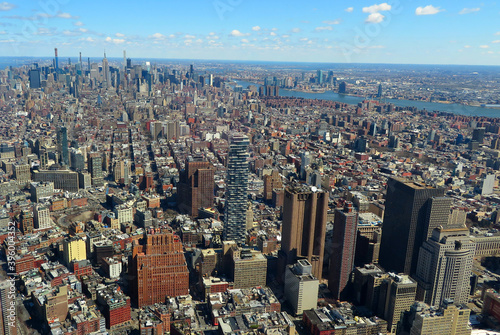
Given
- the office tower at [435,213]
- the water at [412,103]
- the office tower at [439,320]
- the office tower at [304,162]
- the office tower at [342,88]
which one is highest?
the office tower at [342,88]

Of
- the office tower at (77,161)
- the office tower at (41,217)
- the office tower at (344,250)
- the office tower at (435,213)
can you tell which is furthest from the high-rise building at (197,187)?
the office tower at (435,213)

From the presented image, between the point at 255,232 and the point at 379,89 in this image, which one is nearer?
the point at 255,232

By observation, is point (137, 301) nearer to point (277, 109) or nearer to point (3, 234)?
point (3, 234)

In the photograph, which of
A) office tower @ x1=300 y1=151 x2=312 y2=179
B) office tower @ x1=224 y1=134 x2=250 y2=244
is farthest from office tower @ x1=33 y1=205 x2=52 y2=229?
office tower @ x1=300 y1=151 x2=312 y2=179

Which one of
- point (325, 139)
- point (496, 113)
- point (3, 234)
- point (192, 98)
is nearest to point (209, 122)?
point (192, 98)

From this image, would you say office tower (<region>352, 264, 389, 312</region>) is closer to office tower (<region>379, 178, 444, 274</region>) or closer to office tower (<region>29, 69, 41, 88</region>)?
office tower (<region>379, 178, 444, 274</region>)

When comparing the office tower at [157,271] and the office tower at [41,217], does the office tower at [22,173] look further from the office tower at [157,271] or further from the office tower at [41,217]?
the office tower at [157,271]

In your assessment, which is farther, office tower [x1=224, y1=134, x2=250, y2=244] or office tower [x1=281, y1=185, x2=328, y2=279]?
office tower [x1=224, y1=134, x2=250, y2=244]
